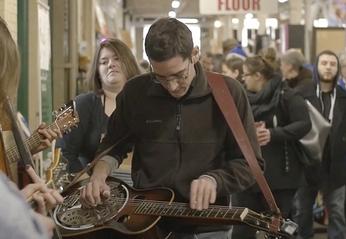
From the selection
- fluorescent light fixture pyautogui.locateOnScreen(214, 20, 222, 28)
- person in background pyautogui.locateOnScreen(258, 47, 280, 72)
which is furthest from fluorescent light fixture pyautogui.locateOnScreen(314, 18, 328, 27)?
person in background pyautogui.locateOnScreen(258, 47, 280, 72)

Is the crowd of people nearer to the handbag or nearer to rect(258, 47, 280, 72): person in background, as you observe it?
rect(258, 47, 280, 72): person in background

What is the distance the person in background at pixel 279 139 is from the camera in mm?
5457

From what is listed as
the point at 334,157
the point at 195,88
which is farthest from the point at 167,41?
the point at 334,157

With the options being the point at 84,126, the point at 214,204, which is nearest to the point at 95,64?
the point at 84,126

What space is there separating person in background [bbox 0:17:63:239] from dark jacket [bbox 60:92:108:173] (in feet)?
1.89

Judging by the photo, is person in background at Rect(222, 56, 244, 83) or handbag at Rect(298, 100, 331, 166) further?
person in background at Rect(222, 56, 244, 83)

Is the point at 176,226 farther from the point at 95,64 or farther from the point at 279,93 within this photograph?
the point at 279,93

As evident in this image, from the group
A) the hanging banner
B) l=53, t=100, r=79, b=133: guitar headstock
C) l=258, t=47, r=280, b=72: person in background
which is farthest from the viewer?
the hanging banner

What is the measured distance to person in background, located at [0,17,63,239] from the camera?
118cm

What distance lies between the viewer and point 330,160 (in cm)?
649

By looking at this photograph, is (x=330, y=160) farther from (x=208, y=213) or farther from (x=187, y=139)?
(x=208, y=213)

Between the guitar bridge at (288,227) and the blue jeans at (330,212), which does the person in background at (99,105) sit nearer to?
the guitar bridge at (288,227)

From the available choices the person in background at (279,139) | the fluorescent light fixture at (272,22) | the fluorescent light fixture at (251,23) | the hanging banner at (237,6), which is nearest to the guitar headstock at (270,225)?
the person in background at (279,139)

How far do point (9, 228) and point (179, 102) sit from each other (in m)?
1.73
